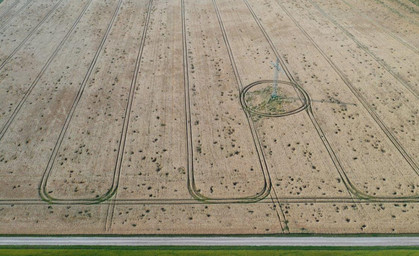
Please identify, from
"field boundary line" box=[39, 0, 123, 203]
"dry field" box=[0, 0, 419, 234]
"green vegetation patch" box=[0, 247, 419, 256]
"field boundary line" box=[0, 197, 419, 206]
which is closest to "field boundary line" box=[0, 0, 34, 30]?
"dry field" box=[0, 0, 419, 234]

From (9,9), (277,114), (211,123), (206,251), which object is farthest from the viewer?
(9,9)

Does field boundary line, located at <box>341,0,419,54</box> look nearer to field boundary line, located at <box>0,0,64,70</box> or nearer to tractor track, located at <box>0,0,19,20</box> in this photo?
field boundary line, located at <box>0,0,64,70</box>

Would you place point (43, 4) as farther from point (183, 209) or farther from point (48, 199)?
point (183, 209)

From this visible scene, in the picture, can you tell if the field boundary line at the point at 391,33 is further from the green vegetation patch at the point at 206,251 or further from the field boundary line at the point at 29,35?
the field boundary line at the point at 29,35

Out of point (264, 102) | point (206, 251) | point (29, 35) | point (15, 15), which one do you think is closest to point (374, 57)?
point (264, 102)

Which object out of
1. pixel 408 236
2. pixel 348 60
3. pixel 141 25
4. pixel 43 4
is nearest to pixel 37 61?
pixel 141 25

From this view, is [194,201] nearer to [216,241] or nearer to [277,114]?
[216,241]
